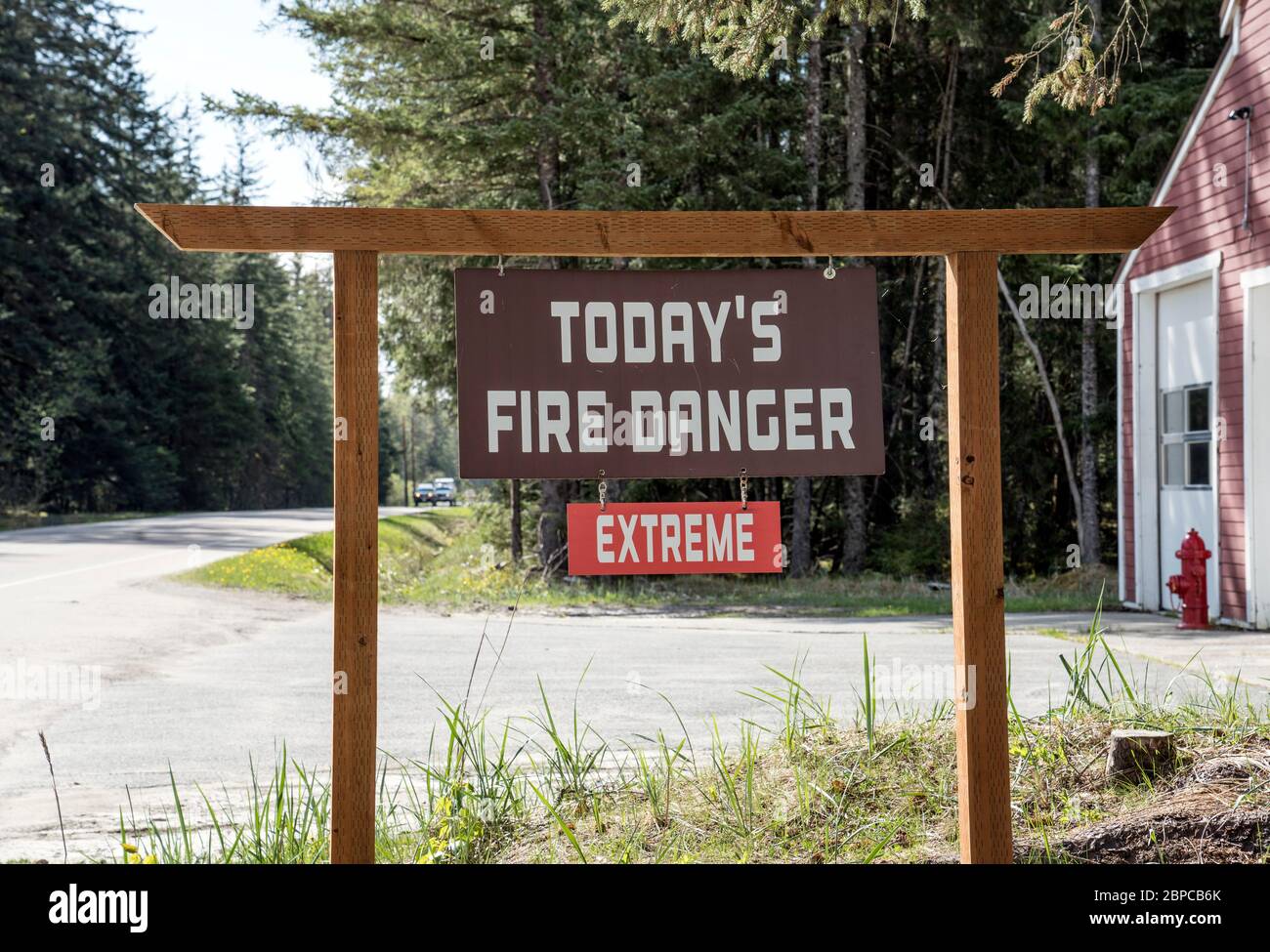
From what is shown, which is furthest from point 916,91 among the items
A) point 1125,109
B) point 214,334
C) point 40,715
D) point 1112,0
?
point 214,334

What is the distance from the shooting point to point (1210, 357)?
13250 millimetres

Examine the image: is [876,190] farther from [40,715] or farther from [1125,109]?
[40,715]

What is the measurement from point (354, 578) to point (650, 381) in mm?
1266

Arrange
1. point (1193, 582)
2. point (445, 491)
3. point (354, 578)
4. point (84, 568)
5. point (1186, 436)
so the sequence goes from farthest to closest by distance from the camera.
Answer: point (445, 491), point (84, 568), point (1186, 436), point (1193, 582), point (354, 578)

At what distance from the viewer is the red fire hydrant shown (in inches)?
496

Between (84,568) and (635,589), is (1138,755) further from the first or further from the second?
(84,568)

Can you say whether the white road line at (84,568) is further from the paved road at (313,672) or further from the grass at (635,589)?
the grass at (635,589)

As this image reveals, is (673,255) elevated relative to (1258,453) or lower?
elevated

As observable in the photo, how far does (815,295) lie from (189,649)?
30.3ft

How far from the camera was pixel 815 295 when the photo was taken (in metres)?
4.27

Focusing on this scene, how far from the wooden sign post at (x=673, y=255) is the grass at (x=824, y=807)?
45cm

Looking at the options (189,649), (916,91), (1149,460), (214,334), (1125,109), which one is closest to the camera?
(189,649)

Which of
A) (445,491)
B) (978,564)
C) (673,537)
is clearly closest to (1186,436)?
(978,564)
